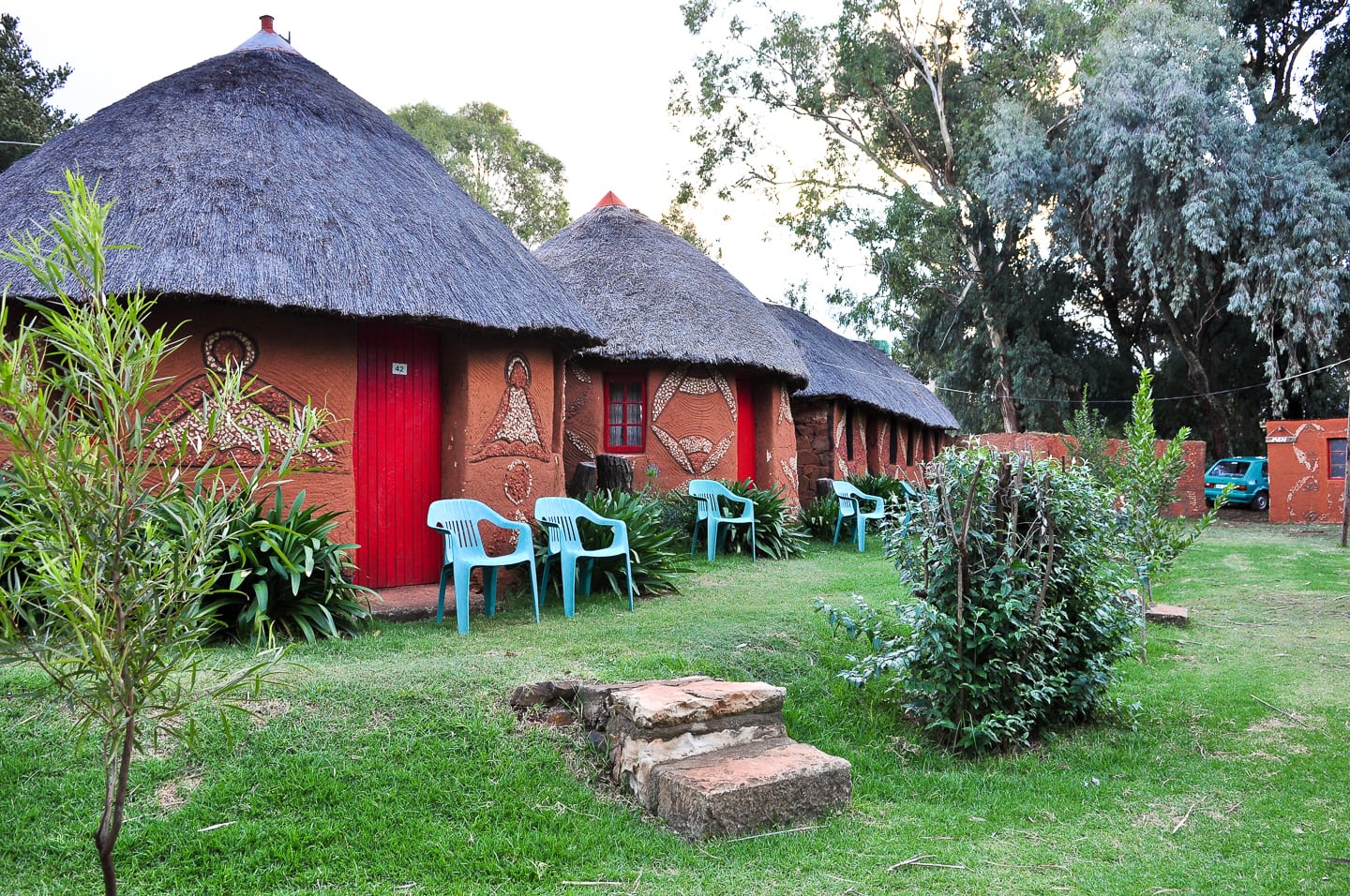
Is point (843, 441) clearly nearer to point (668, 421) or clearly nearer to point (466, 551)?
point (668, 421)

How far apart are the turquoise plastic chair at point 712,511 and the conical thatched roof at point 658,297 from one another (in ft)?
5.90

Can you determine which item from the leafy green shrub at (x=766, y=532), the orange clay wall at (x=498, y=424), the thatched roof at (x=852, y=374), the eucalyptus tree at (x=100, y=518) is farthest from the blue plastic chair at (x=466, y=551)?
the thatched roof at (x=852, y=374)

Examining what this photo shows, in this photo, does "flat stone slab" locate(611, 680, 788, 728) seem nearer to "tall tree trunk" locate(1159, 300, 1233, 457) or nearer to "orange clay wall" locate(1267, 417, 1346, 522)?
"orange clay wall" locate(1267, 417, 1346, 522)

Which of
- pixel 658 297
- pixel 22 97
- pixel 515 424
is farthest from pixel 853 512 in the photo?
pixel 22 97

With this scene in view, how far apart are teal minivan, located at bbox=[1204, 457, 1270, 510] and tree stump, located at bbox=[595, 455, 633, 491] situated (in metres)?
15.4

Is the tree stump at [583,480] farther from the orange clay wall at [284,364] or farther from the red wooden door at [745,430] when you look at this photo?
the red wooden door at [745,430]

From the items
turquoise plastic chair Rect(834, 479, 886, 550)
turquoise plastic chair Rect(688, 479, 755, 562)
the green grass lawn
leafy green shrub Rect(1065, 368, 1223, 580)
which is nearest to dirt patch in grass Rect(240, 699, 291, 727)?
the green grass lawn

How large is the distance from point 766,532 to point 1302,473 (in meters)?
12.7

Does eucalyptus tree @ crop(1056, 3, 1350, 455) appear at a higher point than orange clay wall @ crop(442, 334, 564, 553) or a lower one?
higher

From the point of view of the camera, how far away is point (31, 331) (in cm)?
198

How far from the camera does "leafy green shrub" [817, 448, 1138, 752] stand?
4312mm

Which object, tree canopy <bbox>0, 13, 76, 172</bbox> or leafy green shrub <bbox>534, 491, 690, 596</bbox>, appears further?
tree canopy <bbox>0, 13, 76, 172</bbox>

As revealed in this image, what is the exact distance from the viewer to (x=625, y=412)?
11492 mm

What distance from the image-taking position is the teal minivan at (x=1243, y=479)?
64.2 feet
